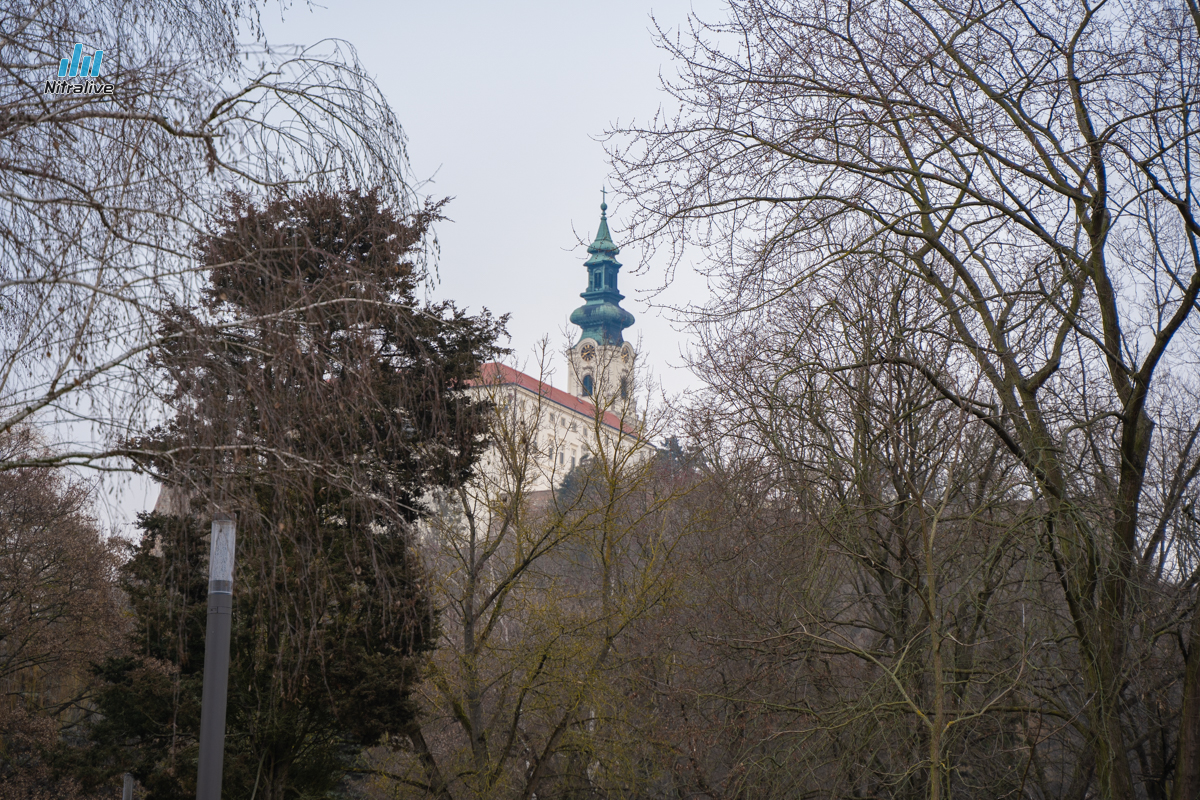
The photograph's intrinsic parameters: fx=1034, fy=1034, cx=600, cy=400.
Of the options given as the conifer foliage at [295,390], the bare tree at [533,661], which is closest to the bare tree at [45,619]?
the bare tree at [533,661]

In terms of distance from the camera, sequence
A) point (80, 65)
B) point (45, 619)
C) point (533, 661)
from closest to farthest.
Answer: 1. point (80, 65)
2. point (533, 661)
3. point (45, 619)

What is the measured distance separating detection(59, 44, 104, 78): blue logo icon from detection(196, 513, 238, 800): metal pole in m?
1.67

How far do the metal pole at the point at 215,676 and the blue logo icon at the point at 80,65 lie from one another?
5.49 feet

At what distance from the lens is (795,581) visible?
7555 mm

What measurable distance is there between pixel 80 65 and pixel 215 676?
94.7 inches

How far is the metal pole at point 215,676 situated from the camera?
406 centimetres

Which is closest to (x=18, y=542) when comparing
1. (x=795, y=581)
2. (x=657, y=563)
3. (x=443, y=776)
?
(x=443, y=776)

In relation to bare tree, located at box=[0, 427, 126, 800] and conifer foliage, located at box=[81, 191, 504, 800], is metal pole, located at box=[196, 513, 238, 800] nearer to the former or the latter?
conifer foliage, located at box=[81, 191, 504, 800]

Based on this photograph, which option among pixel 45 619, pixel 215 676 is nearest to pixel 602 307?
pixel 45 619

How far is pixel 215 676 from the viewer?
4.27 metres

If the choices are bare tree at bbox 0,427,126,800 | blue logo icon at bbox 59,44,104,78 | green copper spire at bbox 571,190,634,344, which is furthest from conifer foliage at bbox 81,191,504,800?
green copper spire at bbox 571,190,634,344

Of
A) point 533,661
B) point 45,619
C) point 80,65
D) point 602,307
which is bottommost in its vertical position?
point 533,661

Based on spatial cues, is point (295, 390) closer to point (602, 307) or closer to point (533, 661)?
point (533, 661)

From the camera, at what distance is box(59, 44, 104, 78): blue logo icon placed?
3.36 m
